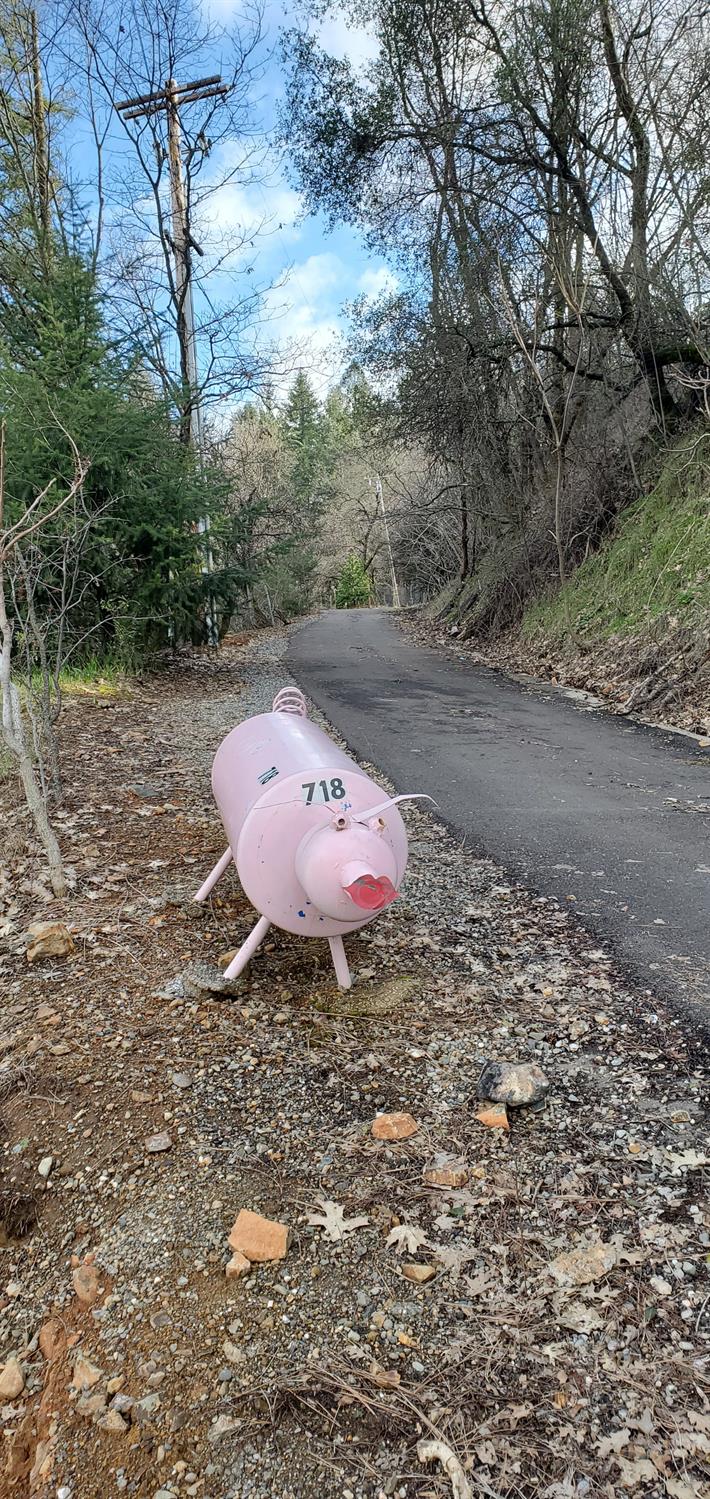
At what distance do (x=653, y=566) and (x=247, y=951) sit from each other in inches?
364

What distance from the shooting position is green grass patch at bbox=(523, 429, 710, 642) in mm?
9703

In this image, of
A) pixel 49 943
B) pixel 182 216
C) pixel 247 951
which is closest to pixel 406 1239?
pixel 247 951

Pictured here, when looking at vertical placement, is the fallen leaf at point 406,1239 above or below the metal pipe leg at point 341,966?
below

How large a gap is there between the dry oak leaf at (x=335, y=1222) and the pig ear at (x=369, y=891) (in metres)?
0.86

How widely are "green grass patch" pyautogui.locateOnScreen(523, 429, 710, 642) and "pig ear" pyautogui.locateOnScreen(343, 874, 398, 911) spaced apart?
7.53m

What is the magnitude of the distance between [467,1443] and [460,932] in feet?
7.13

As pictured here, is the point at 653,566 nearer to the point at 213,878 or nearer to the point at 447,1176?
the point at 213,878

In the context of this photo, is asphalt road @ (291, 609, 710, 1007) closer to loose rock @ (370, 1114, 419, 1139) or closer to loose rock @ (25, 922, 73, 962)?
loose rock @ (370, 1114, 419, 1139)

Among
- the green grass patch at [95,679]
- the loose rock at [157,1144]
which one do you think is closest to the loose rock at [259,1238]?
the loose rock at [157,1144]

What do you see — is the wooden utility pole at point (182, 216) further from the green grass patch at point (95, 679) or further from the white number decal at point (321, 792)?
the white number decal at point (321, 792)

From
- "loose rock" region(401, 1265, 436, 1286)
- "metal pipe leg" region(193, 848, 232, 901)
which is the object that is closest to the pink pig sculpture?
"metal pipe leg" region(193, 848, 232, 901)

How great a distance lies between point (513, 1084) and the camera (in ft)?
8.21

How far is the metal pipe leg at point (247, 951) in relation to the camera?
3123 mm

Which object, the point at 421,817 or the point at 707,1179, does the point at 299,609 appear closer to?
the point at 421,817
